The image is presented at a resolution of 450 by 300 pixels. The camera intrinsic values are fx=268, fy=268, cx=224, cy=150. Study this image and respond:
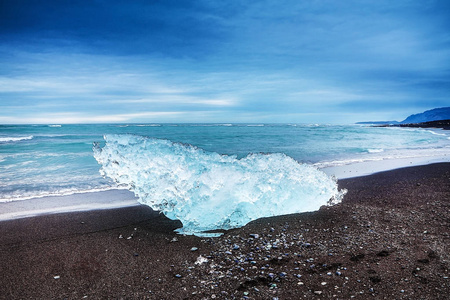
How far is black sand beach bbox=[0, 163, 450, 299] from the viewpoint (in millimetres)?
3445

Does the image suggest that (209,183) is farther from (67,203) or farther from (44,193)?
(44,193)

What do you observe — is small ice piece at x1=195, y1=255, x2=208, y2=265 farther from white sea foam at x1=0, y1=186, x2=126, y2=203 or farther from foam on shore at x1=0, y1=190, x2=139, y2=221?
white sea foam at x1=0, y1=186, x2=126, y2=203

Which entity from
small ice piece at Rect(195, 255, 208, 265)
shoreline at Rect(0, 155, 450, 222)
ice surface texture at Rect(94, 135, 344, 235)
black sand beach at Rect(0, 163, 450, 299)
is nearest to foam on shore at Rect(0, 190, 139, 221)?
shoreline at Rect(0, 155, 450, 222)

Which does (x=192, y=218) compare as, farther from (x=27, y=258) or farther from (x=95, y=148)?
(x=95, y=148)

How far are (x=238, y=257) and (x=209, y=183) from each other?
2060mm

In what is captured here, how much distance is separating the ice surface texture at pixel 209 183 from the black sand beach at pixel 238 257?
0.39 m

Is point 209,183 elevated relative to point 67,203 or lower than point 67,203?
elevated

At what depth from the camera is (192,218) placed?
5.67 metres

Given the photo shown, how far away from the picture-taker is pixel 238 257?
4219 mm

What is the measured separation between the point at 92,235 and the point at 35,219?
74.1 inches

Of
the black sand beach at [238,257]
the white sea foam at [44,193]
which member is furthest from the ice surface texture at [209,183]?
the white sea foam at [44,193]

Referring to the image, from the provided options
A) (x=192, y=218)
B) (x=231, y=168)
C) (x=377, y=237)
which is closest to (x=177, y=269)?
(x=192, y=218)

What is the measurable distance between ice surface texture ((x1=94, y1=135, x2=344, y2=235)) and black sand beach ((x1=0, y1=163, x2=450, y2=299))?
1.27ft

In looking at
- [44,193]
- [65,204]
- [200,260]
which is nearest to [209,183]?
[200,260]
